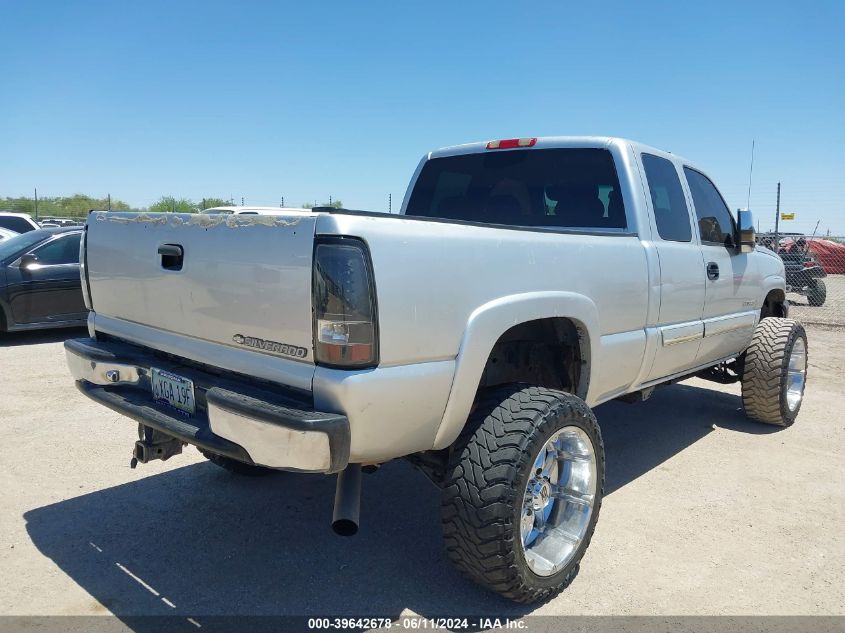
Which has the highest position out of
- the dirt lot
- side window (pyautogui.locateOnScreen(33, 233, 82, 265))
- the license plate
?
side window (pyautogui.locateOnScreen(33, 233, 82, 265))

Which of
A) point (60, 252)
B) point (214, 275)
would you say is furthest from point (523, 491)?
point (60, 252)

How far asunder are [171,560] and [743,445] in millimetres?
4094

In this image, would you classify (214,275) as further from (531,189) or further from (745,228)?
(745,228)

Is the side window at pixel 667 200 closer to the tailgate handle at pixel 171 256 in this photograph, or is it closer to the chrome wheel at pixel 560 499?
the chrome wheel at pixel 560 499

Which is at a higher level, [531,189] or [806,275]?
[531,189]

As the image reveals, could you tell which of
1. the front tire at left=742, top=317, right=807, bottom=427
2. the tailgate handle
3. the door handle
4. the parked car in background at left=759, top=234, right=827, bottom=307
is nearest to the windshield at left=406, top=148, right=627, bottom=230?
the door handle

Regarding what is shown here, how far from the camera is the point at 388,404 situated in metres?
2.19

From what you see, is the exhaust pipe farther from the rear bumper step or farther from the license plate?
the license plate

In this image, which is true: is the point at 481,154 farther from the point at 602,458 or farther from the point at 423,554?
the point at 423,554

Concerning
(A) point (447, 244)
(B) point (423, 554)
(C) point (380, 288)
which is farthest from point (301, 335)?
(B) point (423, 554)

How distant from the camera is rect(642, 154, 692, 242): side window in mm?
3893

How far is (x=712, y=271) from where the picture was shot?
14.1ft

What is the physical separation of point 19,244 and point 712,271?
8.39 meters

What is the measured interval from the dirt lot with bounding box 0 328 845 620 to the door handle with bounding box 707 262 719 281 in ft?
4.29
